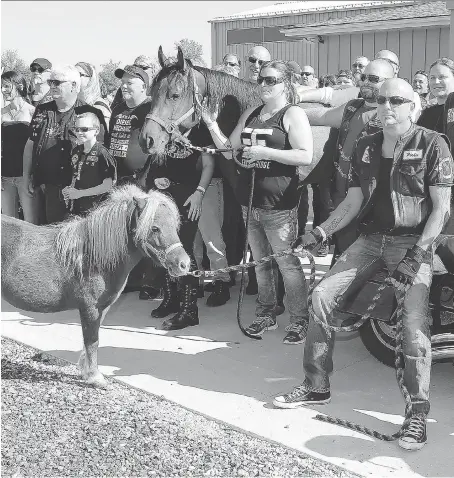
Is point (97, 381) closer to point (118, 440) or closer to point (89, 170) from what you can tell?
point (118, 440)

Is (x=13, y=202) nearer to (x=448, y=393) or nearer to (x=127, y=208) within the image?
(x=127, y=208)

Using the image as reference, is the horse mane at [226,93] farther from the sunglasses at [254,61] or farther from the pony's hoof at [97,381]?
the pony's hoof at [97,381]

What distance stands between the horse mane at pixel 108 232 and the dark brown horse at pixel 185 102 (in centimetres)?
98

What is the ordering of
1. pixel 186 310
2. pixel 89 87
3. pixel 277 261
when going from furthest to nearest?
pixel 89 87 < pixel 186 310 < pixel 277 261

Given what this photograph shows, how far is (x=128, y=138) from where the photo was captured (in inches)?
218

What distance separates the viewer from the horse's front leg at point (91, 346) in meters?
4.16

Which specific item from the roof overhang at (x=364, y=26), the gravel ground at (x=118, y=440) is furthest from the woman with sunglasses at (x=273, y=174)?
the roof overhang at (x=364, y=26)

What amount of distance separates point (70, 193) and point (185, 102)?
3.83ft

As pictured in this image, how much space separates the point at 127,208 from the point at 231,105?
168cm

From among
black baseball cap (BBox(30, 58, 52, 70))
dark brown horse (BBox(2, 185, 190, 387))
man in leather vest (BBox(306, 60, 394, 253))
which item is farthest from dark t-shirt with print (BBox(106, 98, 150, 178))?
black baseball cap (BBox(30, 58, 52, 70))

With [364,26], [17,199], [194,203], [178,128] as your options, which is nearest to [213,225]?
[194,203]

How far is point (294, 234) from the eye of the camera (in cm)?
494

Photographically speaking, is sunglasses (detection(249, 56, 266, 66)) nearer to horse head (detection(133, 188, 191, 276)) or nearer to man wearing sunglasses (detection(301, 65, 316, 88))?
horse head (detection(133, 188, 191, 276))

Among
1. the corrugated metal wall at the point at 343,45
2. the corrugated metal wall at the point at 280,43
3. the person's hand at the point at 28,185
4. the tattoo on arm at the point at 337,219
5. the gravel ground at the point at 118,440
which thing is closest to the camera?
the gravel ground at the point at 118,440
